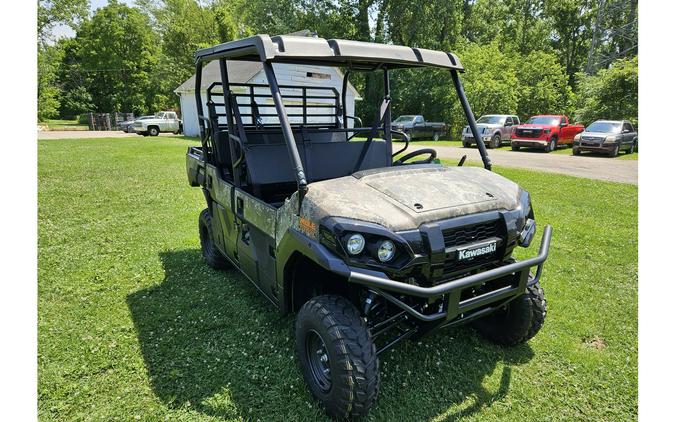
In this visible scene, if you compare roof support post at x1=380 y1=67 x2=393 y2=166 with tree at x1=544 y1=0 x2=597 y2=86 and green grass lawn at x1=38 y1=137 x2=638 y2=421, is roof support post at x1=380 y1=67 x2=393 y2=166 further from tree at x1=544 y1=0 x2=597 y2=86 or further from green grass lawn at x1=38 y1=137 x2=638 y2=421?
tree at x1=544 y1=0 x2=597 y2=86

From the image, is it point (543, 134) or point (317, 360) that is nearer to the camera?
point (317, 360)

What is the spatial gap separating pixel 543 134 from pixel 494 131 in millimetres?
2213

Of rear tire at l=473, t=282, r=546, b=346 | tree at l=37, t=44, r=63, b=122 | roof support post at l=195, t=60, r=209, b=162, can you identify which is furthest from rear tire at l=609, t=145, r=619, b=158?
tree at l=37, t=44, r=63, b=122

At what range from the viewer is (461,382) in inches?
110

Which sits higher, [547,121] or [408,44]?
[408,44]

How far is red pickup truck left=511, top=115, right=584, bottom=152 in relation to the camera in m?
18.9

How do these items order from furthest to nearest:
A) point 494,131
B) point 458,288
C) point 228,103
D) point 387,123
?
point 494,131 → point 387,123 → point 228,103 → point 458,288

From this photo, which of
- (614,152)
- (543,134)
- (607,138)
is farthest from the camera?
(543,134)

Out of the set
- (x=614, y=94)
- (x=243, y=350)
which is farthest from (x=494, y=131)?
(x=243, y=350)

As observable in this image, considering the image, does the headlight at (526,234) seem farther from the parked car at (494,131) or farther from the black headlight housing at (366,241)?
the parked car at (494,131)

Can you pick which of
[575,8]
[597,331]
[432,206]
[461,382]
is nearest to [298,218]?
[432,206]

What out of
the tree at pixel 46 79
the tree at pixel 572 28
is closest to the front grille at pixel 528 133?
the tree at pixel 572 28

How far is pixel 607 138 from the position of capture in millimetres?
16672

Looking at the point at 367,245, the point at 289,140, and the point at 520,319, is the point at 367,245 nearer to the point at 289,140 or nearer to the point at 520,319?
the point at 289,140
